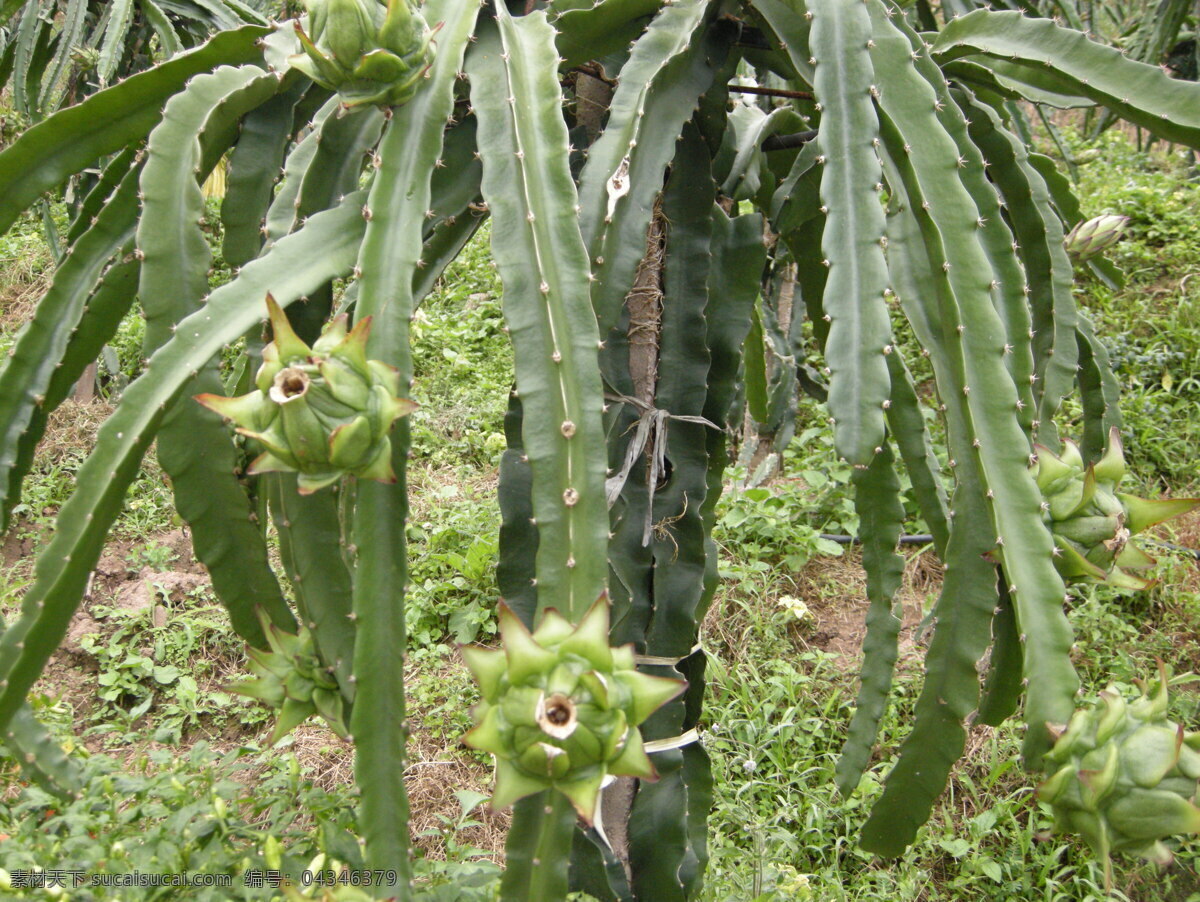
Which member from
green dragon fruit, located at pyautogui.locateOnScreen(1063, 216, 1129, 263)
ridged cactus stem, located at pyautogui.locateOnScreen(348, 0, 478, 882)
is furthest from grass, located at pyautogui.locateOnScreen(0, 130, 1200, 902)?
green dragon fruit, located at pyautogui.locateOnScreen(1063, 216, 1129, 263)

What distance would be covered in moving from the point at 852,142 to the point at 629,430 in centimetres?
42

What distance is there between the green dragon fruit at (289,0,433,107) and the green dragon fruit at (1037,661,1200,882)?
863mm

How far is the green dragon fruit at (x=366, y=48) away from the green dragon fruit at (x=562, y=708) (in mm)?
553

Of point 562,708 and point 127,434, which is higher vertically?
point 127,434

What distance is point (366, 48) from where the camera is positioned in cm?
91

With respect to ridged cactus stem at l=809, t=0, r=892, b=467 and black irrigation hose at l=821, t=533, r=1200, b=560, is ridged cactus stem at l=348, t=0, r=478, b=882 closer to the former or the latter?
ridged cactus stem at l=809, t=0, r=892, b=467

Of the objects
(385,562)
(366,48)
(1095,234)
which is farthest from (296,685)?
(1095,234)

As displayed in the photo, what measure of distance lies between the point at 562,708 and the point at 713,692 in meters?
2.10

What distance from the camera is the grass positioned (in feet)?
5.11

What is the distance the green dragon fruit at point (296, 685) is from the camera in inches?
39.6

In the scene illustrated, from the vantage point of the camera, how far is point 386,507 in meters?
0.90

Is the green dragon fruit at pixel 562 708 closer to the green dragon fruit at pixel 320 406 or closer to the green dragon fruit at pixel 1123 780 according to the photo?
the green dragon fruit at pixel 320 406

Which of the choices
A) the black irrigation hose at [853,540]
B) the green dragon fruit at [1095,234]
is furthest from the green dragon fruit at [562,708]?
the black irrigation hose at [853,540]

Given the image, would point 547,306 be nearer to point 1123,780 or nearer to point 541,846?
point 541,846
